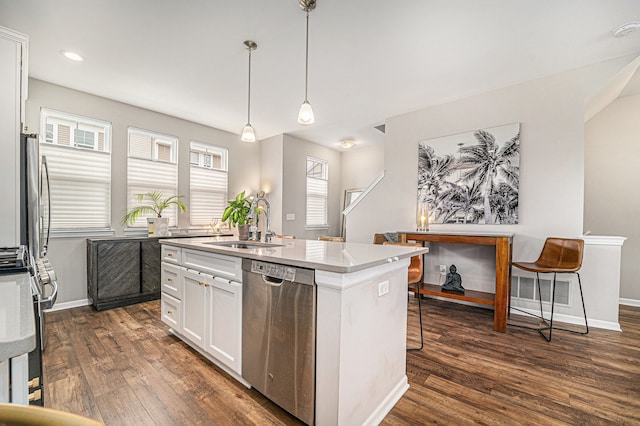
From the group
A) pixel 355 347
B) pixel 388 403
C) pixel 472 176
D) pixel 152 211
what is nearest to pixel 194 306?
pixel 355 347

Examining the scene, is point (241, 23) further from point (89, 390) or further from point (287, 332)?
point (89, 390)

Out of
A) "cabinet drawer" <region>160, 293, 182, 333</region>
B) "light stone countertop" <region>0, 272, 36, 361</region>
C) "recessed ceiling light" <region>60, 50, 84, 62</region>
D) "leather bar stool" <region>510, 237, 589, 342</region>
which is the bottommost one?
"cabinet drawer" <region>160, 293, 182, 333</region>

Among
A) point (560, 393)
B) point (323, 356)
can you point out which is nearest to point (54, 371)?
point (323, 356)

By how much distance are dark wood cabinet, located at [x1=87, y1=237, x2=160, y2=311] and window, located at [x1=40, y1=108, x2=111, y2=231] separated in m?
0.39

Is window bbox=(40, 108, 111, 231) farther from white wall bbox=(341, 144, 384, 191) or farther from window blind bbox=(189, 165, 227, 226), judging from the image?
white wall bbox=(341, 144, 384, 191)

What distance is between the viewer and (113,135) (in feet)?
13.4

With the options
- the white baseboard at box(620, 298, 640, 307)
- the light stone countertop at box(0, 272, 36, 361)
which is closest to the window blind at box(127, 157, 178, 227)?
the light stone countertop at box(0, 272, 36, 361)

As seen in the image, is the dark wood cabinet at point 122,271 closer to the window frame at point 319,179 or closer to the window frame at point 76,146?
the window frame at point 76,146

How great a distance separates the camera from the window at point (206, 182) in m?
5.07

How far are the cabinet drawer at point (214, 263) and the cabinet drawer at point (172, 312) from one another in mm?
415

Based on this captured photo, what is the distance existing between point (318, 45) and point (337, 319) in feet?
8.38

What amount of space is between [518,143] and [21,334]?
4293 mm

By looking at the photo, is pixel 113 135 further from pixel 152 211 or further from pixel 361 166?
pixel 361 166

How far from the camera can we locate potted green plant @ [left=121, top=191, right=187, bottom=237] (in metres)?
4.21
